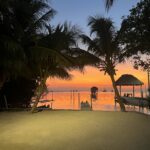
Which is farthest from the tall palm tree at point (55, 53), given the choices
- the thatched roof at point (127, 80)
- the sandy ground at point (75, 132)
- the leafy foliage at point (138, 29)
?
the thatched roof at point (127, 80)

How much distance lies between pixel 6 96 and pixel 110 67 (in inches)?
242

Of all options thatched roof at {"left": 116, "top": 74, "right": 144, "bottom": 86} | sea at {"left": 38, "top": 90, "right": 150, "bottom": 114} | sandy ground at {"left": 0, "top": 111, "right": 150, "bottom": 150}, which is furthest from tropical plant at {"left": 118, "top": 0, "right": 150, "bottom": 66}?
thatched roof at {"left": 116, "top": 74, "right": 144, "bottom": 86}

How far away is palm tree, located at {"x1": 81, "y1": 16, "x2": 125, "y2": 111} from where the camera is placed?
55.5 feet

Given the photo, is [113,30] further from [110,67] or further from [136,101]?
[136,101]

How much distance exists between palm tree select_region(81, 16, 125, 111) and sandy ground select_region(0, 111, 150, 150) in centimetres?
468

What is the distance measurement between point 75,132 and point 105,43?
8113 mm

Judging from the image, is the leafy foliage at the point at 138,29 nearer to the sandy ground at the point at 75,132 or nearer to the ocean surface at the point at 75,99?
the sandy ground at the point at 75,132

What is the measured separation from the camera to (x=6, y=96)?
60.9ft

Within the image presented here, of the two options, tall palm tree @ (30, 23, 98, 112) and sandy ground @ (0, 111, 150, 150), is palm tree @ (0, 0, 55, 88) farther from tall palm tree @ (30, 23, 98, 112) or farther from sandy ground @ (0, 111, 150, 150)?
sandy ground @ (0, 111, 150, 150)

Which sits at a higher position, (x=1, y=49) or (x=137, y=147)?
(x=1, y=49)

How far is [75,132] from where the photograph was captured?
Result: 977 centimetres

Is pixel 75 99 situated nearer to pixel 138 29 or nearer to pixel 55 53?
pixel 55 53

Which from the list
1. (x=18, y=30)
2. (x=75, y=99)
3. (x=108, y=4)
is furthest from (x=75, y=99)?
(x=108, y=4)

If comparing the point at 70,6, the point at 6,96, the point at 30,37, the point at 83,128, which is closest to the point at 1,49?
the point at 30,37
